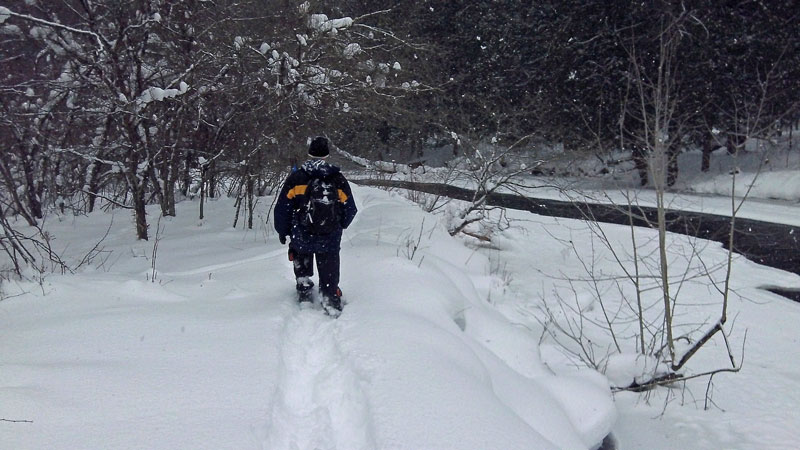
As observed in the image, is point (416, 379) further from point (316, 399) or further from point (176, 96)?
point (176, 96)

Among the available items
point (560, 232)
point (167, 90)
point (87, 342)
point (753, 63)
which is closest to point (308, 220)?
point (87, 342)

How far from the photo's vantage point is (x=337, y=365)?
4273 millimetres

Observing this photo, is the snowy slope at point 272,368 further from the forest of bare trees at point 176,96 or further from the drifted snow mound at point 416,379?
the forest of bare trees at point 176,96

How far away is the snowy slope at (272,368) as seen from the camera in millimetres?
3139

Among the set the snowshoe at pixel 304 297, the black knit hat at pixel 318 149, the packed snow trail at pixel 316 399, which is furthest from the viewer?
the snowshoe at pixel 304 297

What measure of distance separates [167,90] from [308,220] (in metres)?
3.98

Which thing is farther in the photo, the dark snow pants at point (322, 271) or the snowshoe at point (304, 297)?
the snowshoe at point (304, 297)

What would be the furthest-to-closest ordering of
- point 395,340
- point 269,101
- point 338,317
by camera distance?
point 269,101 < point 338,317 < point 395,340

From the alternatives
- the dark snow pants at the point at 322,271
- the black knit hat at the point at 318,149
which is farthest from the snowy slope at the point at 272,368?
the black knit hat at the point at 318,149

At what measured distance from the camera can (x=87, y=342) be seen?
159 inches

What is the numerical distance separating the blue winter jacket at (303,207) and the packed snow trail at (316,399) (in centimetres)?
85

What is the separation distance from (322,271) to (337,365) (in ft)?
4.41

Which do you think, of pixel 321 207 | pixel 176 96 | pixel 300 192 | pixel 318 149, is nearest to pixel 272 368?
pixel 321 207

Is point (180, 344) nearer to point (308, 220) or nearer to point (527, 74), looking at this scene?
point (308, 220)
